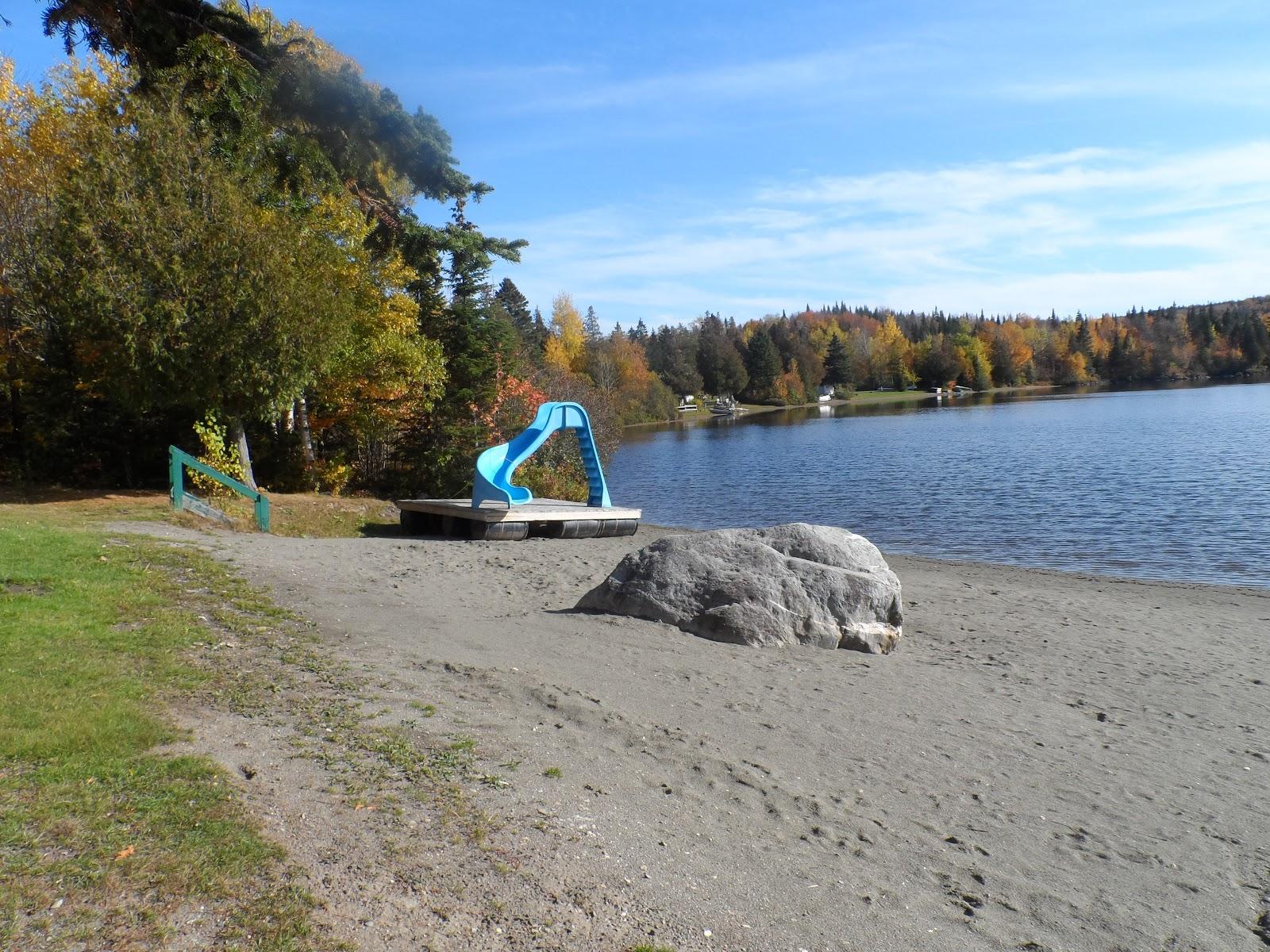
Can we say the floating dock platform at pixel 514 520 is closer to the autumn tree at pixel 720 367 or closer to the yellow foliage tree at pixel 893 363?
the autumn tree at pixel 720 367

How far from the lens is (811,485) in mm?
37875

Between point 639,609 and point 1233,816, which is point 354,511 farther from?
point 1233,816

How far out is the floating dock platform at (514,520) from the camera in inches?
812

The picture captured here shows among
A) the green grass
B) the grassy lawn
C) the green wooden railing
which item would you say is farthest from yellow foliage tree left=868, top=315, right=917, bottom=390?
the green grass

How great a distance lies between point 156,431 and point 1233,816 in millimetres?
23893

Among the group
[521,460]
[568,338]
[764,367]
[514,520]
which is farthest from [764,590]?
[764,367]

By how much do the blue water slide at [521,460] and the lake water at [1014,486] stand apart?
6.54 m

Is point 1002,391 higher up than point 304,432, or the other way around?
point 304,432

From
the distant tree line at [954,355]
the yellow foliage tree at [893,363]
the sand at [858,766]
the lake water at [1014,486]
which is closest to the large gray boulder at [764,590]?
the sand at [858,766]

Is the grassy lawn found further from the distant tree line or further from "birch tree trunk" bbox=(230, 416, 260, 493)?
the distant tree line

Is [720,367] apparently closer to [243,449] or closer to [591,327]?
[591,327]

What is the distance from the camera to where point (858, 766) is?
23.5 feet

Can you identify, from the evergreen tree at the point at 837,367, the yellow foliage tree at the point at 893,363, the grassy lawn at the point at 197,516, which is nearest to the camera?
the grassy lawn at the point at 197,516

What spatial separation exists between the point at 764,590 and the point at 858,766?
4.03 metres
